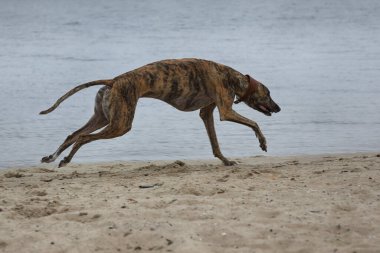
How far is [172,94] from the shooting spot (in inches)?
352

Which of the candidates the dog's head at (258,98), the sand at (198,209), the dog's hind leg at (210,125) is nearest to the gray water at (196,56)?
the dog's hind leg at (210,125)

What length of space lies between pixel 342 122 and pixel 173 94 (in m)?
4.22

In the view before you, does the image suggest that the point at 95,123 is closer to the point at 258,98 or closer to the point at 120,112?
the point at 120,112

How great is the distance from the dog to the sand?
1.36 feet

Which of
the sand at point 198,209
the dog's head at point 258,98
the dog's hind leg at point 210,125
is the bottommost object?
the sand at point 198,209

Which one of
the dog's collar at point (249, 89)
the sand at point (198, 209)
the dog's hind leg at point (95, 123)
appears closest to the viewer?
the sand at point (198, 209)

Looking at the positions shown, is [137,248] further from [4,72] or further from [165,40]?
[165,40]

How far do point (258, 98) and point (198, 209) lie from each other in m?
2.81

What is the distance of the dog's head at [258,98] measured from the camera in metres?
9.21

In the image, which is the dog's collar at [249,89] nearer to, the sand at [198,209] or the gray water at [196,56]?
the sand at [198,209]

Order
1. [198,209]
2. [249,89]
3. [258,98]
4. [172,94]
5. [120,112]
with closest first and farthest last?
[198,209] < [120,112] < [172,94] < [249,89] < [258,98]

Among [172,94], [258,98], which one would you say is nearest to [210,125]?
[258,98]

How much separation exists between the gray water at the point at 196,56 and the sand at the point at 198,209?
2113mm

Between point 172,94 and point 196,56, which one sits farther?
point 196,56
